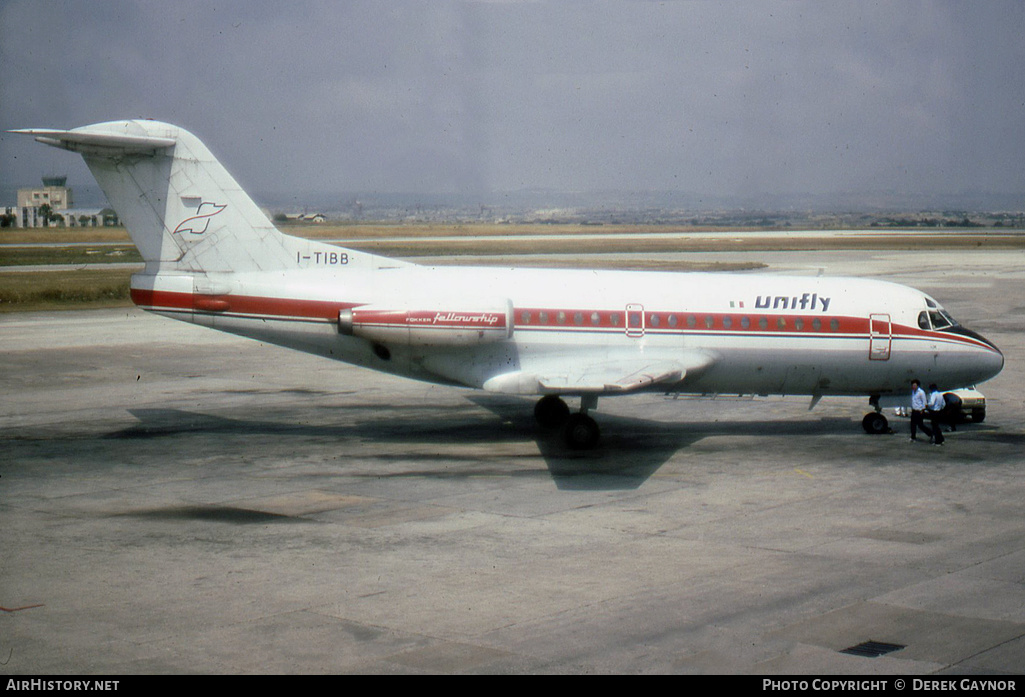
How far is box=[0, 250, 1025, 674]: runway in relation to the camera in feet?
37.4

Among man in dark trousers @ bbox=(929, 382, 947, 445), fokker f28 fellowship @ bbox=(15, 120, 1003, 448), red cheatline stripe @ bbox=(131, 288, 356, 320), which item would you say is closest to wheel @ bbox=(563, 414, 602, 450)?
fokker f28 fellowship @ bbox=(15, 120, 1003, 448)

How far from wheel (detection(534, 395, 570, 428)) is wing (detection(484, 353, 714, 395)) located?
7.13 feet

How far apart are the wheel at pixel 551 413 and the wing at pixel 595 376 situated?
2173 mm

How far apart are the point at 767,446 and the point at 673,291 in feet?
12.5

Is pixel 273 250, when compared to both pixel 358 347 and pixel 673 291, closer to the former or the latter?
pixel 358 347

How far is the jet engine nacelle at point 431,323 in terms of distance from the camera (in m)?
21.9

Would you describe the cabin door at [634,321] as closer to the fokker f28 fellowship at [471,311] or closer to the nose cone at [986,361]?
the fokker f28 fellowship at [471,311]

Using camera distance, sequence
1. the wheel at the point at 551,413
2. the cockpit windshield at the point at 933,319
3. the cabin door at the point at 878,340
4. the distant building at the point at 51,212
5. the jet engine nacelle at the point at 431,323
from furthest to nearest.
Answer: the distant building at the point at 51,212 < the wheel at the point at 551,413 < the cockpit windshield at the point at 933,319 < the cabin door at the point at 878,340 < the jet engine nacelle at the point at 431,323

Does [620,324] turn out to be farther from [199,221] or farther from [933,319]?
[199,221]

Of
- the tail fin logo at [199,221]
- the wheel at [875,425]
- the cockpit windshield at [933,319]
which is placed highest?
the tail fin logo at [199,221]

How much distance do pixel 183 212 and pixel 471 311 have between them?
6.39 metres

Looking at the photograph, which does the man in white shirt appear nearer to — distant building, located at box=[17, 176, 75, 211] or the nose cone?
the nose cone

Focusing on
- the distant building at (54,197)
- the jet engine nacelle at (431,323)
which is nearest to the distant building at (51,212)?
the distant building at (54,197)
